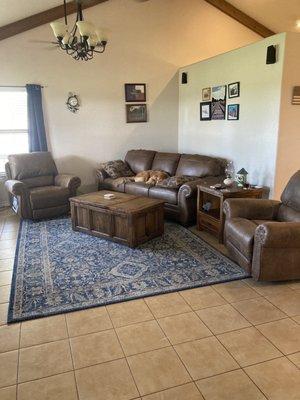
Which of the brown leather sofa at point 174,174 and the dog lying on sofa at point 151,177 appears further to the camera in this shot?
the dog lying on sofa at point 151,177

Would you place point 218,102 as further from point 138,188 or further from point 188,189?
point 138,188

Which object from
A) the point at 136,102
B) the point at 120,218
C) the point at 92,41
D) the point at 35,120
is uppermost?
the point at 92,41

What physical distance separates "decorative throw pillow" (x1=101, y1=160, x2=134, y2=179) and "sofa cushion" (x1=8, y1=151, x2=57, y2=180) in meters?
0.91

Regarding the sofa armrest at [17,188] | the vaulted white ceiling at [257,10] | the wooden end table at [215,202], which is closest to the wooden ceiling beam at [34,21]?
the vaulted white ceiling at [257,10]

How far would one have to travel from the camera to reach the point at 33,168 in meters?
5.23

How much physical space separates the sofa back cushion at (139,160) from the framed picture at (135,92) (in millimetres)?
994

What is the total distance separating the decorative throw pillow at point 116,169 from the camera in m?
5.59

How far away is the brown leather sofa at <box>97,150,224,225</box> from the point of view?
4.38 metres

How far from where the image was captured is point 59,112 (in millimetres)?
5555

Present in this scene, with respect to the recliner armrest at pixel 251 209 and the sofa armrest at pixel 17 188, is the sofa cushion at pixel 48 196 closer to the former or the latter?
the sofa armrest at pixel 17 188

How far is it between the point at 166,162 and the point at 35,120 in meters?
2.34

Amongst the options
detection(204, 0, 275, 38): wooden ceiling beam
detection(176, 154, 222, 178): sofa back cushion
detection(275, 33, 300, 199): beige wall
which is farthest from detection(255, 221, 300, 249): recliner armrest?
detection(204, 0, 275, 38): wooden ceiling beam

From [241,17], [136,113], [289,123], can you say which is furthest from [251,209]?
[241,17]

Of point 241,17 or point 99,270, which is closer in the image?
point 99,270
